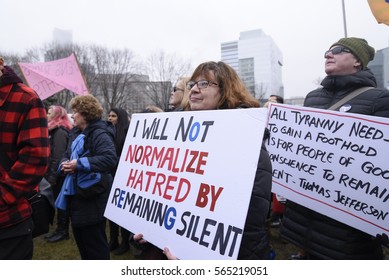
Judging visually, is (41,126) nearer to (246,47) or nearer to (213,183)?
(213,183)

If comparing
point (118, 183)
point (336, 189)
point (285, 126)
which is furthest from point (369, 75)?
point (118, 183)

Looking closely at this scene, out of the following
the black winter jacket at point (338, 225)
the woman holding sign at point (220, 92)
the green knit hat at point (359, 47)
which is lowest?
the black winter jacket at point (338, 225)

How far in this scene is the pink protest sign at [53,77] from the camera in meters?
7.02

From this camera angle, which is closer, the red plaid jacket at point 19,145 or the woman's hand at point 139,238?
the woman's hand at point 139,238

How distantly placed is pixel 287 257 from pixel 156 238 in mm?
3055

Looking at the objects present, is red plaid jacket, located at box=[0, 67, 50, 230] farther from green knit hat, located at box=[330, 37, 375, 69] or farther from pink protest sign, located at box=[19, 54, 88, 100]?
pink protest sign, located at box=[19, 54, 88, 100]

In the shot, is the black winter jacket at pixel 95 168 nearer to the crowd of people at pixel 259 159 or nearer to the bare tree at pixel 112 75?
the crowd of people at pixel 259 159

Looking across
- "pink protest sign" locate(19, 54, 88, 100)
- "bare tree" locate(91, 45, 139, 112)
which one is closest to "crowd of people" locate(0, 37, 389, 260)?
"pink protest sign" locate(19, 54, 88, 100)

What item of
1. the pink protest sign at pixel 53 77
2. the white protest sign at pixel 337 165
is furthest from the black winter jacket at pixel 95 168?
the pink protest sign at pixel 53 77

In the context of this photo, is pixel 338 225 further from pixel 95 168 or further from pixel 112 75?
pixel 112 75

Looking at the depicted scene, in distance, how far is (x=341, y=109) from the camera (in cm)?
220

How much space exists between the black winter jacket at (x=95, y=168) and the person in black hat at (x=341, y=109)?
1797 mm

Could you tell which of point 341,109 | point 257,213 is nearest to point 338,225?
point 341,109

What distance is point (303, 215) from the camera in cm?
225
